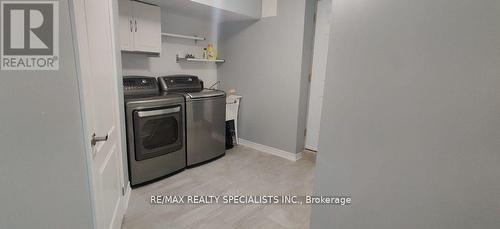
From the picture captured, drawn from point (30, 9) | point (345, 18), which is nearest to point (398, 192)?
point (345, 18)

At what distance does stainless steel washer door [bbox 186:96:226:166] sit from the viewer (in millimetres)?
2713

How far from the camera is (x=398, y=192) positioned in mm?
879

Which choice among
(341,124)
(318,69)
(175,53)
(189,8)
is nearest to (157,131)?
(175,53)

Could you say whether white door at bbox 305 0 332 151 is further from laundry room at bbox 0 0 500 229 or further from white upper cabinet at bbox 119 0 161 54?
white upper cabinet at bbox 119 0 161 54

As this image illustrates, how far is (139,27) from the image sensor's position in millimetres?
2521

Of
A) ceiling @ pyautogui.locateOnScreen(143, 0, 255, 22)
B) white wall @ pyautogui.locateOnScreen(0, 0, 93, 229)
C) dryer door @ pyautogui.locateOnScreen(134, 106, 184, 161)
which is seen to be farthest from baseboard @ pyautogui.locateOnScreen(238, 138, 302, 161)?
white wall @ pyautogui.locateOnScreen(0, 0, 93, 229)

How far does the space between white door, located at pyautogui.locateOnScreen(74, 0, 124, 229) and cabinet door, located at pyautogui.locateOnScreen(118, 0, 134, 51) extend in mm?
Result: 837

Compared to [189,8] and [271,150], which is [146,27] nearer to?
[189,8]

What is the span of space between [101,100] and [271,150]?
8.04ft

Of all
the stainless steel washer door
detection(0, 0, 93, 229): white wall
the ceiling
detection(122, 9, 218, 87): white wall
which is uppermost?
the ceiling

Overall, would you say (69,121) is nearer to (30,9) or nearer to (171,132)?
(30,9)

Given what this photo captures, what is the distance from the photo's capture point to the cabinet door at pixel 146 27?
2.50 meters

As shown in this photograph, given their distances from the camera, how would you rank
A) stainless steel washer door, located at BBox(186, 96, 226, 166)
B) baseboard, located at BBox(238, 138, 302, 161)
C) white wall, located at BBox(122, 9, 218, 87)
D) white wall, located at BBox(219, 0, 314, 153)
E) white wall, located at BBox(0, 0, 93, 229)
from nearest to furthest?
white wall, located at BBox(0, 0, 93, 229), stainless steel washer door, located at BBox(186, 96, 226, 166), white wall, located at BBox(122, 9, 218, 87), white wall, located at BBox(219, 0, 314, 153), baseboard, located at BBox(238, 138, 302, 161)

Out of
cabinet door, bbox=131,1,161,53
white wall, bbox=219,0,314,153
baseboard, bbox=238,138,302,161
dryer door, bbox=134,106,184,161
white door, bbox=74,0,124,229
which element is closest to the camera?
white door, bbox=74,0,124,229
